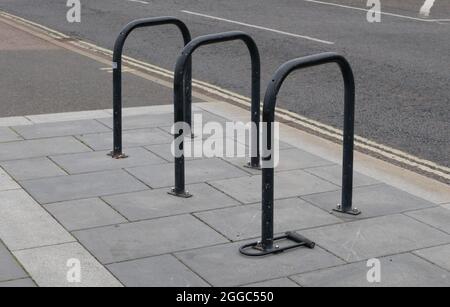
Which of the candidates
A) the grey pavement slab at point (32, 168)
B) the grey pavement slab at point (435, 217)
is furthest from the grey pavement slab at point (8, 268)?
the grey pavement slab at point (435, 217)

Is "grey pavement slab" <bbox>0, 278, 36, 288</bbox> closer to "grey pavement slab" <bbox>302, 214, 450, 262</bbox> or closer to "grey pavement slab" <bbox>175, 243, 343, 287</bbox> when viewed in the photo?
"grey pavement slab" <bbox>175, 243, 343, 287</bbox>

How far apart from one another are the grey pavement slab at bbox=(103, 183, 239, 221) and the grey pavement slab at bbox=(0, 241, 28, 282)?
1.04 metres

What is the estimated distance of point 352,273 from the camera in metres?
5.37

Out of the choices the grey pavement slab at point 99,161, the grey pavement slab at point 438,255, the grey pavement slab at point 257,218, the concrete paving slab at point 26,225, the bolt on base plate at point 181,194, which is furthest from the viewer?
the grey pavement slab at point 99,161

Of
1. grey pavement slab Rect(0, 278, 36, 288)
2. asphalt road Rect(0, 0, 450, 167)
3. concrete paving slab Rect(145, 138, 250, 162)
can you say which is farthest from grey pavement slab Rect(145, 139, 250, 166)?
grey pavement slab Rect(0, 278, 36, 288)

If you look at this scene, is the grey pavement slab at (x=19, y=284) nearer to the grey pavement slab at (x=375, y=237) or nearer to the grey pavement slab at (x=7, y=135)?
the grey pavement slab at (x=375, y=237)

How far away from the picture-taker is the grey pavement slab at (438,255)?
553 centimetres

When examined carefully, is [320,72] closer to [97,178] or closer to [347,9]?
[97,178]

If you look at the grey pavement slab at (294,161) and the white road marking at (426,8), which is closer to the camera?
the grey pavement slab at (294,161)

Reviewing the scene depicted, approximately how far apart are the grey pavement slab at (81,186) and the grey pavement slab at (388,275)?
215cm

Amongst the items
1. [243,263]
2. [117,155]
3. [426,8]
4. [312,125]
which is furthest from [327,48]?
[243,263]

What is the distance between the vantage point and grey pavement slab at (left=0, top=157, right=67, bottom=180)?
24.1 ft

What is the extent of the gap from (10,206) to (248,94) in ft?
16.0
